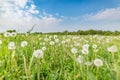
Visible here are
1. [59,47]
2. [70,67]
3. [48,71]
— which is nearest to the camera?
[48,71]

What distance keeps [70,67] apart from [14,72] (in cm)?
115

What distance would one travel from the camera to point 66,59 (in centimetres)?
436

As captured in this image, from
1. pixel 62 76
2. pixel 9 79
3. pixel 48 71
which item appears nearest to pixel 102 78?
pixel 62 76

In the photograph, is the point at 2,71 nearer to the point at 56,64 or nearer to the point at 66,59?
the point at 56,64

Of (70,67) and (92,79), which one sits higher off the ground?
(92,79)

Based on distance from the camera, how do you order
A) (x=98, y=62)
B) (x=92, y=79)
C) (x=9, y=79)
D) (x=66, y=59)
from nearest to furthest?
(x=92, y=79)
(x=98, y=62)
(x=9, y=79)
(x=66, y=59)

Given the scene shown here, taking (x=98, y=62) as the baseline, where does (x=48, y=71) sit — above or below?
below

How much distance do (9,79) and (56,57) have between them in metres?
1.74

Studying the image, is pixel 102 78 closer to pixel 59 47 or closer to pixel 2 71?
pixel 2 71

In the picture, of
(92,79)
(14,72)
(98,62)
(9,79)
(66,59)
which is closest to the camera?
(92,79)

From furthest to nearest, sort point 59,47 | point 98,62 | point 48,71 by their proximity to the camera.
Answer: point 59,47 → point 48,71 → point 98,62

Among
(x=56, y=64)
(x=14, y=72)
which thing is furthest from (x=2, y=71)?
(x=56, y=64)

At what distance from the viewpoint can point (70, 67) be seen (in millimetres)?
3945

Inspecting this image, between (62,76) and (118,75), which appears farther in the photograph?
(62,76)
